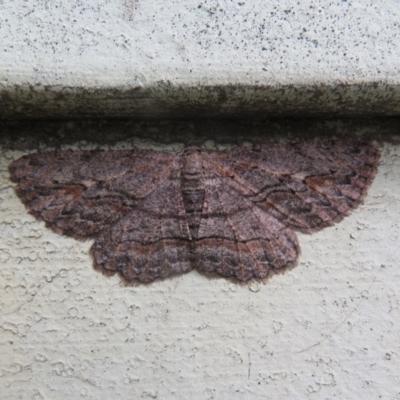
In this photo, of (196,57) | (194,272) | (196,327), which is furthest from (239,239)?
(196,57)

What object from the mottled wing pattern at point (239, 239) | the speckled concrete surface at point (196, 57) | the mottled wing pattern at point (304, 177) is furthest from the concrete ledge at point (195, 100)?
the mottled wing pattern at point (239, 239)

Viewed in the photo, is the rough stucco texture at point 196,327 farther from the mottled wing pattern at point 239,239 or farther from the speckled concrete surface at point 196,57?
the speckled concrete surface at point 196,57

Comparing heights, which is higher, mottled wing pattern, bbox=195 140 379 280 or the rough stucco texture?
mottled wing pattern, bbox=195 140 379 280

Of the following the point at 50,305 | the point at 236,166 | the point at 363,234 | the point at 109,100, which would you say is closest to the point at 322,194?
the point at 363,234

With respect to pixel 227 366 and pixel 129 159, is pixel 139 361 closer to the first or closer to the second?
pixel 227 366

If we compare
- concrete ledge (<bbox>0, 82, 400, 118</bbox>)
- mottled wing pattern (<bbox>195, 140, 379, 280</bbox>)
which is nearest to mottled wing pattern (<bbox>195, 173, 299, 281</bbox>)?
mottled wing pattern (<bbox>195, 140, 379, 280</bbox>)

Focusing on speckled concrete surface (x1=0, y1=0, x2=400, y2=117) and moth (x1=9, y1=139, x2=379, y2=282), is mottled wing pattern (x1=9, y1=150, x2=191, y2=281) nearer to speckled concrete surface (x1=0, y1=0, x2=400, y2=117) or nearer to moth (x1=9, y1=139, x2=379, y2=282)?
moth (x1=9, y1=139, x2=379, y2=282)
